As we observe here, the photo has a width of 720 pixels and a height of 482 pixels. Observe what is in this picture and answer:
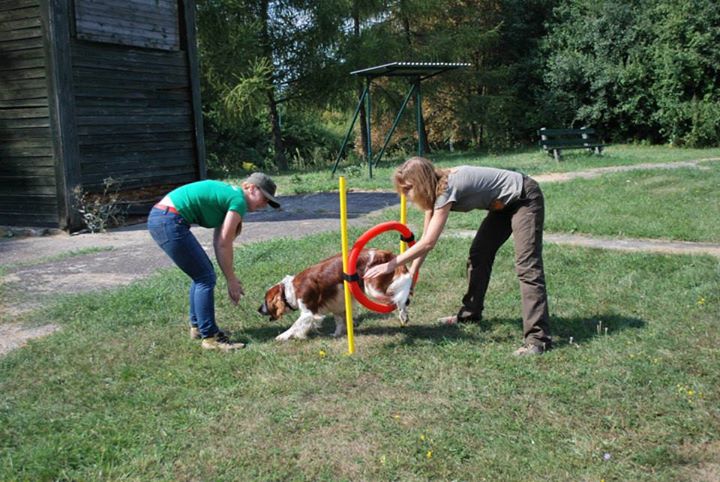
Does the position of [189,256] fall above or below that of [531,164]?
below

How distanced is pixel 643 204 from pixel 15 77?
35.1 feet

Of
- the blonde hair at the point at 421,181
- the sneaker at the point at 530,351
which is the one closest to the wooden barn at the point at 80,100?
the blonde hair at the point at 421,181

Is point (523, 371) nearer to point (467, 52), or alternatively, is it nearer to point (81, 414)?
point (81, 414)

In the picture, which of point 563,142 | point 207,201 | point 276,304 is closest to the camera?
point 207,201

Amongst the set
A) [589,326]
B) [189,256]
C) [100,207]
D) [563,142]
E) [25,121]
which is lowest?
[589,326]

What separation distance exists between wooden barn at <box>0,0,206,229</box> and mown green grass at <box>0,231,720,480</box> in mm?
5625

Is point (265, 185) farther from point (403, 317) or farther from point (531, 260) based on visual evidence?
point (531, 260)

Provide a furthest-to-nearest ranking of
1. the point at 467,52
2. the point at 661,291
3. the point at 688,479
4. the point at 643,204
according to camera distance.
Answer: the point at 467,52, the point at 643,204, the point at 661,291, the point at 688,479

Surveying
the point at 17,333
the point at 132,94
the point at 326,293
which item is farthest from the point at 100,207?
the point at 326,293

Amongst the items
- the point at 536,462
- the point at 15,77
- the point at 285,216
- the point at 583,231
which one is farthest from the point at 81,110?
the point at 536,462

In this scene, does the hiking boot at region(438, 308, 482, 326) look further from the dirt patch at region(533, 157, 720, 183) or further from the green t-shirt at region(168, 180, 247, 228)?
the dirt patch at region(533, 157, 720, 183)

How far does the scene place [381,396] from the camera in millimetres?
4434

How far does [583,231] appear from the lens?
9453mm

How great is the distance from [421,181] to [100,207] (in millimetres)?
8350
